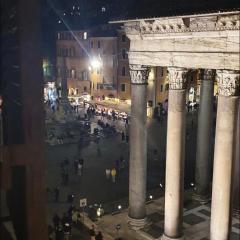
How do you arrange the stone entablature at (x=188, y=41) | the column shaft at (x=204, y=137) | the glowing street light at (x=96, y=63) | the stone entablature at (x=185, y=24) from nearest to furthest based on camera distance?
the stone entablature at (x=185, y=24) < the stone entablature at (x=188, y=41) < the column shaft at (x=204, y=137) < the glowing street light at (x=96, y=63)

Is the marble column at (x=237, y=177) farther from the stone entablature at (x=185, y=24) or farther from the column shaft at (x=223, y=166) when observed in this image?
the stone entablature at (x=185, y=24)

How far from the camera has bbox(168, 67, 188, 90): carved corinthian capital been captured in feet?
49.8

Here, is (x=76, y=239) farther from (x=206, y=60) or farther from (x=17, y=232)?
(x=17, y=232)

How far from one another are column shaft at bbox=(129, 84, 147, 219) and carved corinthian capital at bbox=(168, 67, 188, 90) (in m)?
2.27

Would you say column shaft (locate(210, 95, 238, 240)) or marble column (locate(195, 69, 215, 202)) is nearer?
column shaft (locate(210, 95, 238, 240))

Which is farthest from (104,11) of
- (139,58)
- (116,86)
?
(139,58)

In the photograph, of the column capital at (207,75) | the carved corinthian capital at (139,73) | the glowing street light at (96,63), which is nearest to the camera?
the carved corinthian capital at (139,73)

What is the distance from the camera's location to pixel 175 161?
1586 cm

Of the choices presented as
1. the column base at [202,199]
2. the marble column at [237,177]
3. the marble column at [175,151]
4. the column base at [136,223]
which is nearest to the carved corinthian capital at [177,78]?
the marble column at [175,151]

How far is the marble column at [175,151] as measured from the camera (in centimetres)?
1540

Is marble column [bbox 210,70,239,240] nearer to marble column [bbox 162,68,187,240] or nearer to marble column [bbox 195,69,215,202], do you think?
marble column [bbox 162,68,187,240]

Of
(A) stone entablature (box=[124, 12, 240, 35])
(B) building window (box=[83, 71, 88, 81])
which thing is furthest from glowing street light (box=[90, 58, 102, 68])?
(A) stone entablature (box=[124, 12, 240, 35])

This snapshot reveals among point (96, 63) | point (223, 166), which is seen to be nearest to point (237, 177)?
point (223, 166)

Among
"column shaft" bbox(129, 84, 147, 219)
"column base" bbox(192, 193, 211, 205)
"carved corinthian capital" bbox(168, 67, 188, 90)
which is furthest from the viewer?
"column base" bbox(192, 193, 211, 205)
